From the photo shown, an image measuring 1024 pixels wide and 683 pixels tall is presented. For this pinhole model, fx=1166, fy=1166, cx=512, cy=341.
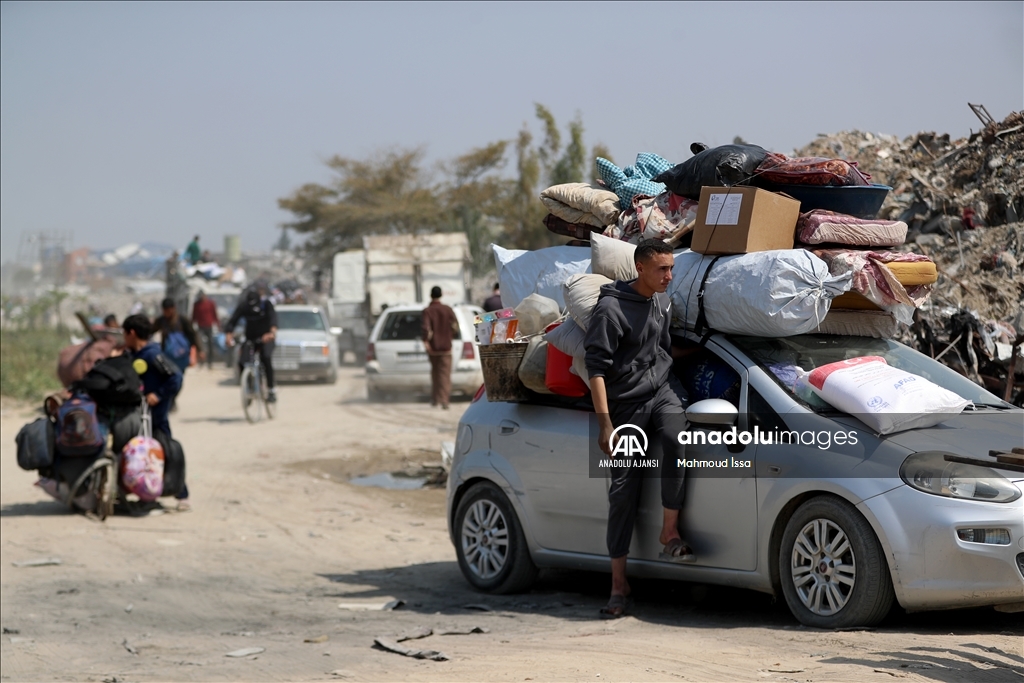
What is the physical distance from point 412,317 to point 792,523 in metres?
16.1

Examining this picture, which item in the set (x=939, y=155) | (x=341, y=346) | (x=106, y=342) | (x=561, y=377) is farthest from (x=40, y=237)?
(x=561, y=377)

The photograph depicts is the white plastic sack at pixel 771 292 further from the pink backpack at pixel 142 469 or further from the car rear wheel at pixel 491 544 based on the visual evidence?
the pink backpack at pixel 142 469

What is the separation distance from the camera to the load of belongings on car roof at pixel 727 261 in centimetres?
638

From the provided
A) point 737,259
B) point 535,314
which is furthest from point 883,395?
point 535,314

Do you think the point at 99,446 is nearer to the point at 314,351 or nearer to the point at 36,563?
the point at 36,563

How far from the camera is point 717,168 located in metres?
6.95

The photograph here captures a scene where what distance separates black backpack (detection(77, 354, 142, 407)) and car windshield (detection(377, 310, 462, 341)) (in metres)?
10.4

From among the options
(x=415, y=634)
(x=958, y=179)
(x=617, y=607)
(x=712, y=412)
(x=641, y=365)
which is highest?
(x=958, y=179)

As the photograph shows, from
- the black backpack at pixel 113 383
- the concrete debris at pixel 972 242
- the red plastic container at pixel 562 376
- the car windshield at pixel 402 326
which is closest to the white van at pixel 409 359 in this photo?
the car windshield at pixel 402 326

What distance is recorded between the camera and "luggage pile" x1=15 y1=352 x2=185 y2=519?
1083 cm

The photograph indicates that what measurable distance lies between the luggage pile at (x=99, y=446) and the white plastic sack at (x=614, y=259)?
19.1ft

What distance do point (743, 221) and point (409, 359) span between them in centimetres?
1500

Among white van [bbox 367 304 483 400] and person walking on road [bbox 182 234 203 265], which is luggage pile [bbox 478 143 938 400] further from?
person walking on road [bbox 182 234 203 265]

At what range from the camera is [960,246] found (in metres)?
10.3
